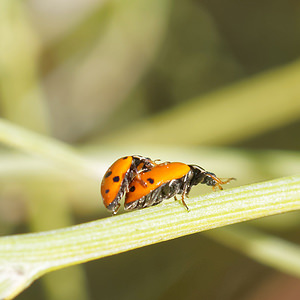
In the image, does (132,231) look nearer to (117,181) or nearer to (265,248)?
(117,181)

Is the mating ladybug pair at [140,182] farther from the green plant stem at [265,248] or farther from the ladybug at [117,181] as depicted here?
the green plant stem at [265,248]

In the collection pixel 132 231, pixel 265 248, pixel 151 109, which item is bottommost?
pixel 132 231

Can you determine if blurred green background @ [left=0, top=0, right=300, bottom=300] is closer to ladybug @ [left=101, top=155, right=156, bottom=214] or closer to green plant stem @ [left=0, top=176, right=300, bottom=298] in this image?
ladybug @ [left=101, top=155, right=156, bottom=214]

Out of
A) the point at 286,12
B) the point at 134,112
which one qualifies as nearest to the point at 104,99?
the point at 134,112

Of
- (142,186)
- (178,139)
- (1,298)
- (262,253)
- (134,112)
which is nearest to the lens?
(1,298)

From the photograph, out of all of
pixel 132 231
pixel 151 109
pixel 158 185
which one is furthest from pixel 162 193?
pixel 151 109

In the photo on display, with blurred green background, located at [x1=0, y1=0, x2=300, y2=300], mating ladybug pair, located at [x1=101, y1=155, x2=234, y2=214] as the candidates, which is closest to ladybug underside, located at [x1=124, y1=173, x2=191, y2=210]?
mating ladybug pair, located at [x1=101, y1=155, x2=234, y2=214]

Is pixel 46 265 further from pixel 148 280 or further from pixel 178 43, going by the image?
pixel 178 43
